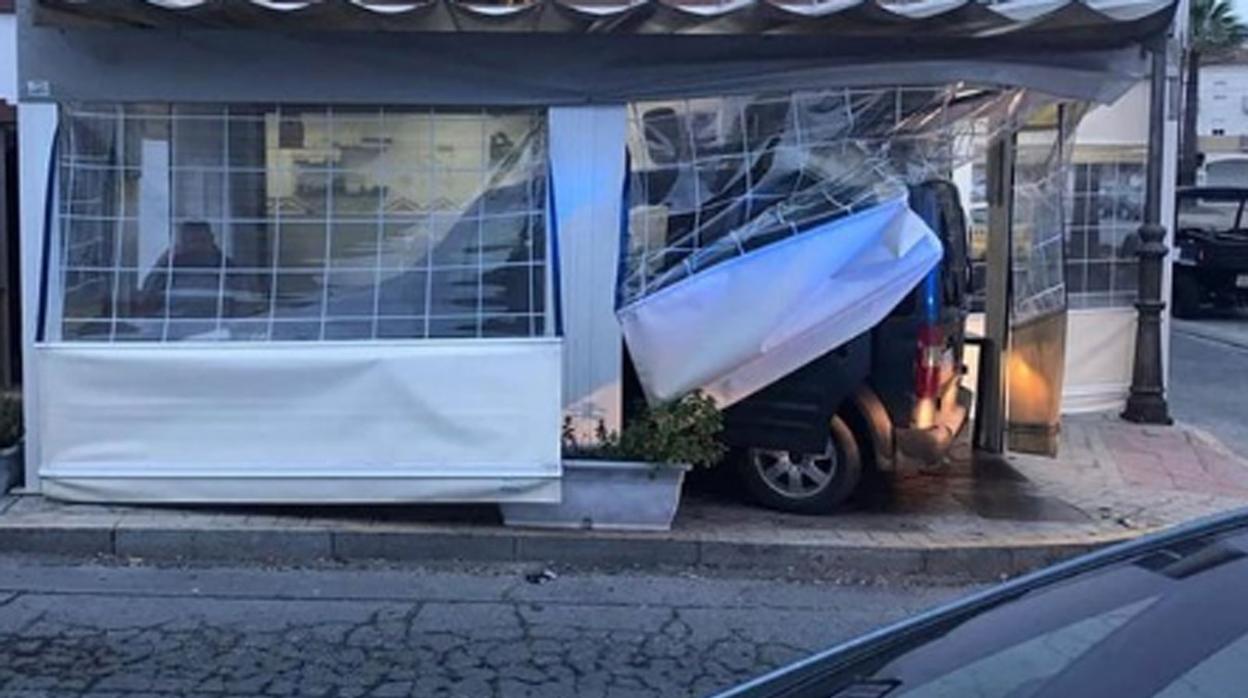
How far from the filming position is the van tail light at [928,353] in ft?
25.3

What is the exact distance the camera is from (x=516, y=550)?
7207mm

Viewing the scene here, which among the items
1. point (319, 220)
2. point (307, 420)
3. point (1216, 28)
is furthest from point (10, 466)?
point (1216, 28)

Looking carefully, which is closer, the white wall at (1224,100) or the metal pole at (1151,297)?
the metal pole at (1151,297)

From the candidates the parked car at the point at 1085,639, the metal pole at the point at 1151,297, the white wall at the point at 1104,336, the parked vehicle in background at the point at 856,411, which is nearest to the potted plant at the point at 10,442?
the parked vehicle in background at the point at 856,411

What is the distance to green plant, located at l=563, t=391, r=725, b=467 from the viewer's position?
23.6 ft

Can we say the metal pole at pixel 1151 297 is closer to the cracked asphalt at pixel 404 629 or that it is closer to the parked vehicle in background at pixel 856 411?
the parked vehicle in background at pixel 856 411

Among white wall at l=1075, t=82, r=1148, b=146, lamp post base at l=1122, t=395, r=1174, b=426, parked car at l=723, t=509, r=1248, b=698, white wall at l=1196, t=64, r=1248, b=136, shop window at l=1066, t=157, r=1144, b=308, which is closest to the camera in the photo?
parked car at l=723, t=509, r=1248, b=698

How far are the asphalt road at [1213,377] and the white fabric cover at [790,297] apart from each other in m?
4.74

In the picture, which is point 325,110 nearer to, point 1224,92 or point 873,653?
point 873,653

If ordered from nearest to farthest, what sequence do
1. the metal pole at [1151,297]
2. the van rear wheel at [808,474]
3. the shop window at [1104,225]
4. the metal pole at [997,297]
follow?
the van rear wheel at [808,474], the metal pole at [997,297], the metal pole at [1151,297], the shop window at [1104,225]

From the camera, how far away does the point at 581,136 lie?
7.66 meters

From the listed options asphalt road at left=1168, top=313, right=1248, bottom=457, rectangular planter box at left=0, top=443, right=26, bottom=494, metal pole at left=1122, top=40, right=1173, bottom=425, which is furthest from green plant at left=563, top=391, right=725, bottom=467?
asphalt road at left=1168, top=313, right=1248, bottom=457

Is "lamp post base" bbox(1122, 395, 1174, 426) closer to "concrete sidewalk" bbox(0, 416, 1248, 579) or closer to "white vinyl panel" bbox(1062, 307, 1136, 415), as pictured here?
"white vinyl panel" bbox(1062, 307, 1136, 415)

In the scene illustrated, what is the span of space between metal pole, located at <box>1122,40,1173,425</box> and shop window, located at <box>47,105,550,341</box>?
17.1 feet
